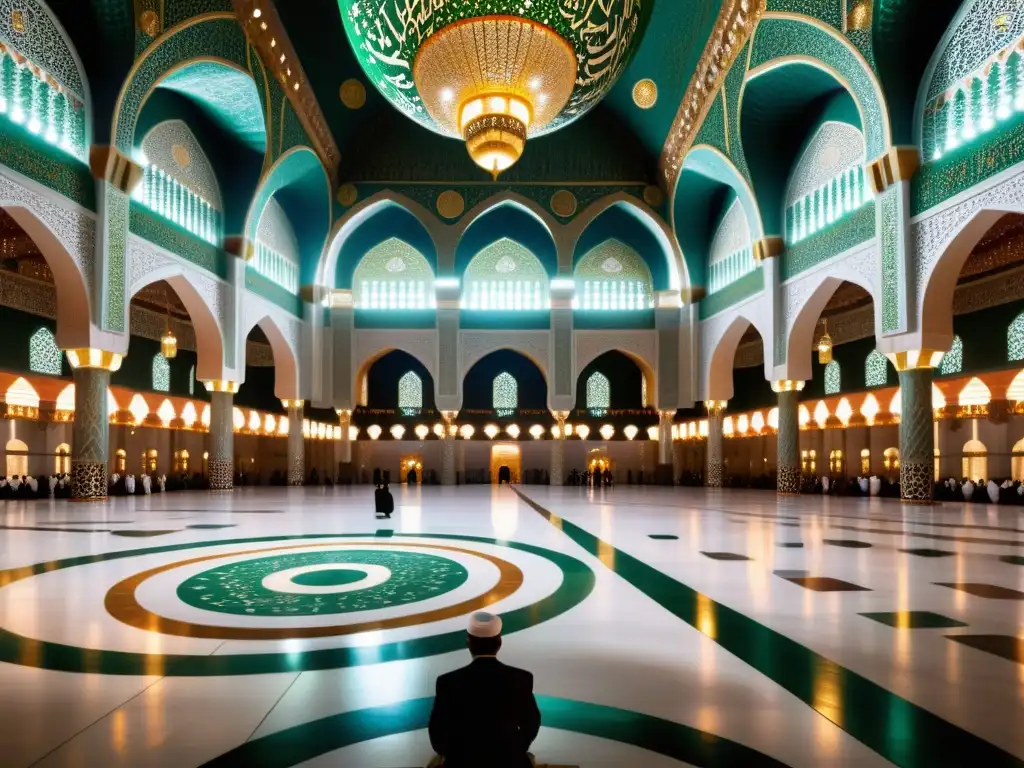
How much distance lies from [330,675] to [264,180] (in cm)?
1248

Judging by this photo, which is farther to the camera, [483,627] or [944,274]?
[944,274]

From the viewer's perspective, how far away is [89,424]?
9.34 metres

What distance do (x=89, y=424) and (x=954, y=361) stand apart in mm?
14134

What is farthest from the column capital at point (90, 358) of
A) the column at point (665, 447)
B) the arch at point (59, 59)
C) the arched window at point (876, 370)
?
the arched window at point (876, 370)

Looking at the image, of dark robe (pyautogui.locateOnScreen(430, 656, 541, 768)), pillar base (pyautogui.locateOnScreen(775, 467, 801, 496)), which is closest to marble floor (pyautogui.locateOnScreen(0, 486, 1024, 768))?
dark robe (pyautogui.locateOnScreen(430, 656, 541, 768))

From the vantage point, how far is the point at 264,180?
13000 millimetres

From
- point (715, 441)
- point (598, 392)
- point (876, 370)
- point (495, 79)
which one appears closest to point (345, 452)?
point (598, 392)

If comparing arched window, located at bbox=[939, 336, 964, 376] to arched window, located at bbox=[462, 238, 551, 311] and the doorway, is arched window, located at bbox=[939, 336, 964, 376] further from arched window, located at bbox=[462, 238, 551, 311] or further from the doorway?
the doorway

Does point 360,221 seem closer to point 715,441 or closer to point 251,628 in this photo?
point 715,441

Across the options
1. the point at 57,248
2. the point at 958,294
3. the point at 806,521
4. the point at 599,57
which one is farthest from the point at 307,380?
the point at 958,294

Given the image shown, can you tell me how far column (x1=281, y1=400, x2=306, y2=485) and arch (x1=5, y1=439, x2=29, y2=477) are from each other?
5.21 metres

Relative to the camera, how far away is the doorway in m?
20.4

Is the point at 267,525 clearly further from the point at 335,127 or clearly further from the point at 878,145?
the point at 335,127

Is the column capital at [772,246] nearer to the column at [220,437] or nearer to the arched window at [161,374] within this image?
the column at [220,437]
